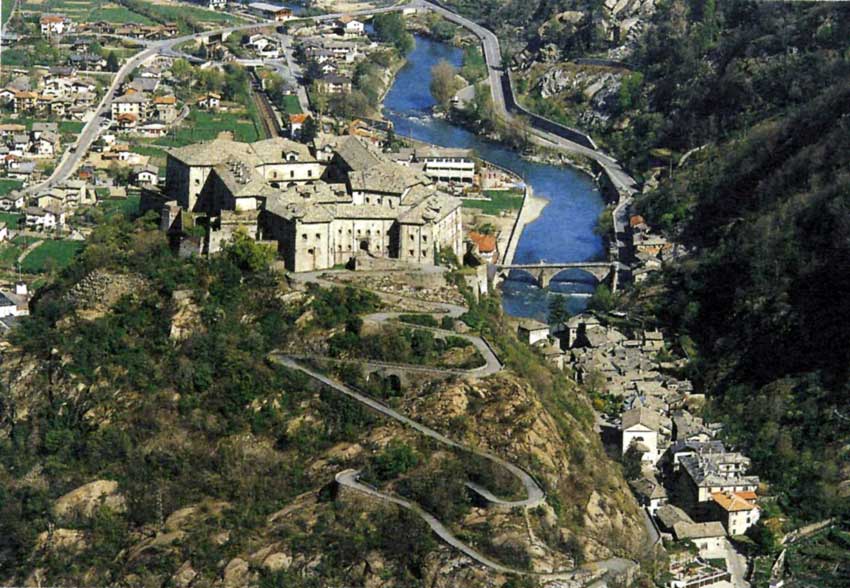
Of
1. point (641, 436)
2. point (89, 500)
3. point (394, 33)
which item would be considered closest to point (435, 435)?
point (89, 500)

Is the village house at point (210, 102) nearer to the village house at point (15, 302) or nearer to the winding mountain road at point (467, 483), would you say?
the village house at point (15, 302)

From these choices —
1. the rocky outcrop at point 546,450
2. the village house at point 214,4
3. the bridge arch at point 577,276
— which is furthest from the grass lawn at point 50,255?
the village house at point 214,4

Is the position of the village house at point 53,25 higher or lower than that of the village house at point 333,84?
higher

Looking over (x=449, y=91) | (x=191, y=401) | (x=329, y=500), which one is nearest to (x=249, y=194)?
(x=191, y=401)

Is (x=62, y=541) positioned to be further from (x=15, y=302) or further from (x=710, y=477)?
(x=15, y=302)

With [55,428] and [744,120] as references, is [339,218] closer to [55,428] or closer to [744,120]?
[55,428]
